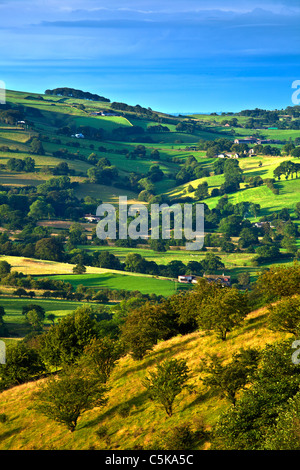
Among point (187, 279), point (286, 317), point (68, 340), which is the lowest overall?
point (187, 279)

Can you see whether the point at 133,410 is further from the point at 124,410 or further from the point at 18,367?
the point at 18,367

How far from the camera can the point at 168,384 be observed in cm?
3756

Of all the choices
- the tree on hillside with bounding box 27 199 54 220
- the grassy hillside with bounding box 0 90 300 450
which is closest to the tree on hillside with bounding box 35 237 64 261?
the grassy hillside with bounding box 0 90 300 450

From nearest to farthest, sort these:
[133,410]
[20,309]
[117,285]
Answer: [133,410] → [20,309] → [117,285]

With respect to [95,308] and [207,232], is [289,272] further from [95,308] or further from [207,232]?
[207,232]

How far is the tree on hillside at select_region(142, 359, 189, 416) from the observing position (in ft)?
123

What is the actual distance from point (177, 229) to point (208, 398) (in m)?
143

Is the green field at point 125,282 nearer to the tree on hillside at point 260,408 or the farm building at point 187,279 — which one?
the farm building at point 187,279

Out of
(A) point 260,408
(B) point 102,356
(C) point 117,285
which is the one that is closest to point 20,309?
(C) point 117,285

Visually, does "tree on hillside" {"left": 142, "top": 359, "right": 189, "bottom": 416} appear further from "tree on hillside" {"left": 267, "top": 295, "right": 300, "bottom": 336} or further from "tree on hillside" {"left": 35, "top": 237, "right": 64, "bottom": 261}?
"tree on hillside" {"left": 35, "top": 237, "right": 64, "bottom": 261}

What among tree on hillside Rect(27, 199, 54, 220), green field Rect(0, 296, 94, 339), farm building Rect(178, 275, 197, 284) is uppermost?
tree on hillside Rect(27, 199, 54, 220)

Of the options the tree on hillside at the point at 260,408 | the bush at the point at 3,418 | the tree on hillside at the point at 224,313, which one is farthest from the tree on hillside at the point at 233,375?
the bush at the point at 3,418

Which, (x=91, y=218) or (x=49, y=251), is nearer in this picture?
(x=49, y=251)

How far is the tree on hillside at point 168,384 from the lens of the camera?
37469 mm
